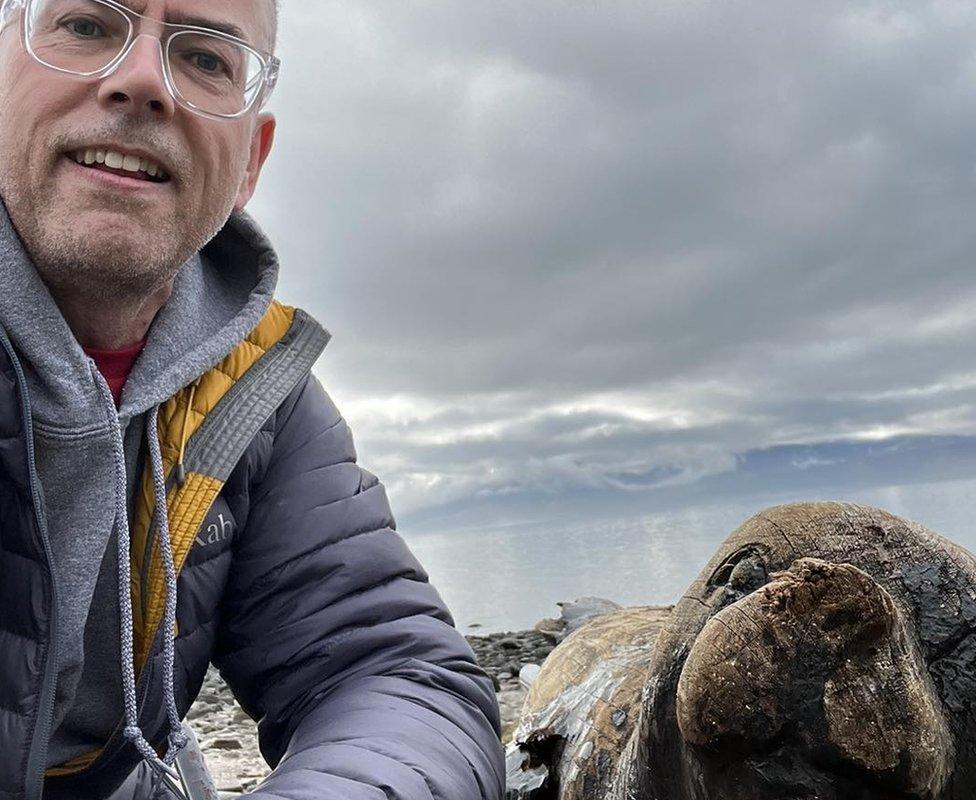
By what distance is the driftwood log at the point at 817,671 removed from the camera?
2.34 m

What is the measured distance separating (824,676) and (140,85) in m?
2.26

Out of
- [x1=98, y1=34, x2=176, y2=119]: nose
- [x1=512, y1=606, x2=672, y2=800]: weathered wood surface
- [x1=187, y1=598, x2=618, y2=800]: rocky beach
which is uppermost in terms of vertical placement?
[x1=98, y1=34, x2=176, y2=119]: nose

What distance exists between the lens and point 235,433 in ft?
Answer: 8.93

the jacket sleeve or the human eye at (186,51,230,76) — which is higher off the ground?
the human eye at (186,51,230,76)

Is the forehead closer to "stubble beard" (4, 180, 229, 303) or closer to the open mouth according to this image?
the open mouth

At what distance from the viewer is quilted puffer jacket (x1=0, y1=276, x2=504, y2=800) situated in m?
2.41

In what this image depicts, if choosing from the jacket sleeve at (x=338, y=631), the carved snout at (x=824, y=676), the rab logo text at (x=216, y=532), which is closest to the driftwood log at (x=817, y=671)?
the carved snout at (x=824, y=676)

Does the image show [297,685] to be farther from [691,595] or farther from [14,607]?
[691,595]

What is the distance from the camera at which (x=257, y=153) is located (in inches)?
131

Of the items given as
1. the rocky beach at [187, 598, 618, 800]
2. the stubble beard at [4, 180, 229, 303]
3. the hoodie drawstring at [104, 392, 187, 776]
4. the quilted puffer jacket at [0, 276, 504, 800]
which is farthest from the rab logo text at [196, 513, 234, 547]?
the rocky beach at [187, 598, 618, 800]

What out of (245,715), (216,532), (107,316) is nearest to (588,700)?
(216,532)

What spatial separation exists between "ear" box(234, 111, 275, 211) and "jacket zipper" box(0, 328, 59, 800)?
101cm

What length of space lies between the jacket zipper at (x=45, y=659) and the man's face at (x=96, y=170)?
29 cm

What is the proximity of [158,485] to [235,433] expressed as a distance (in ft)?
0.86
